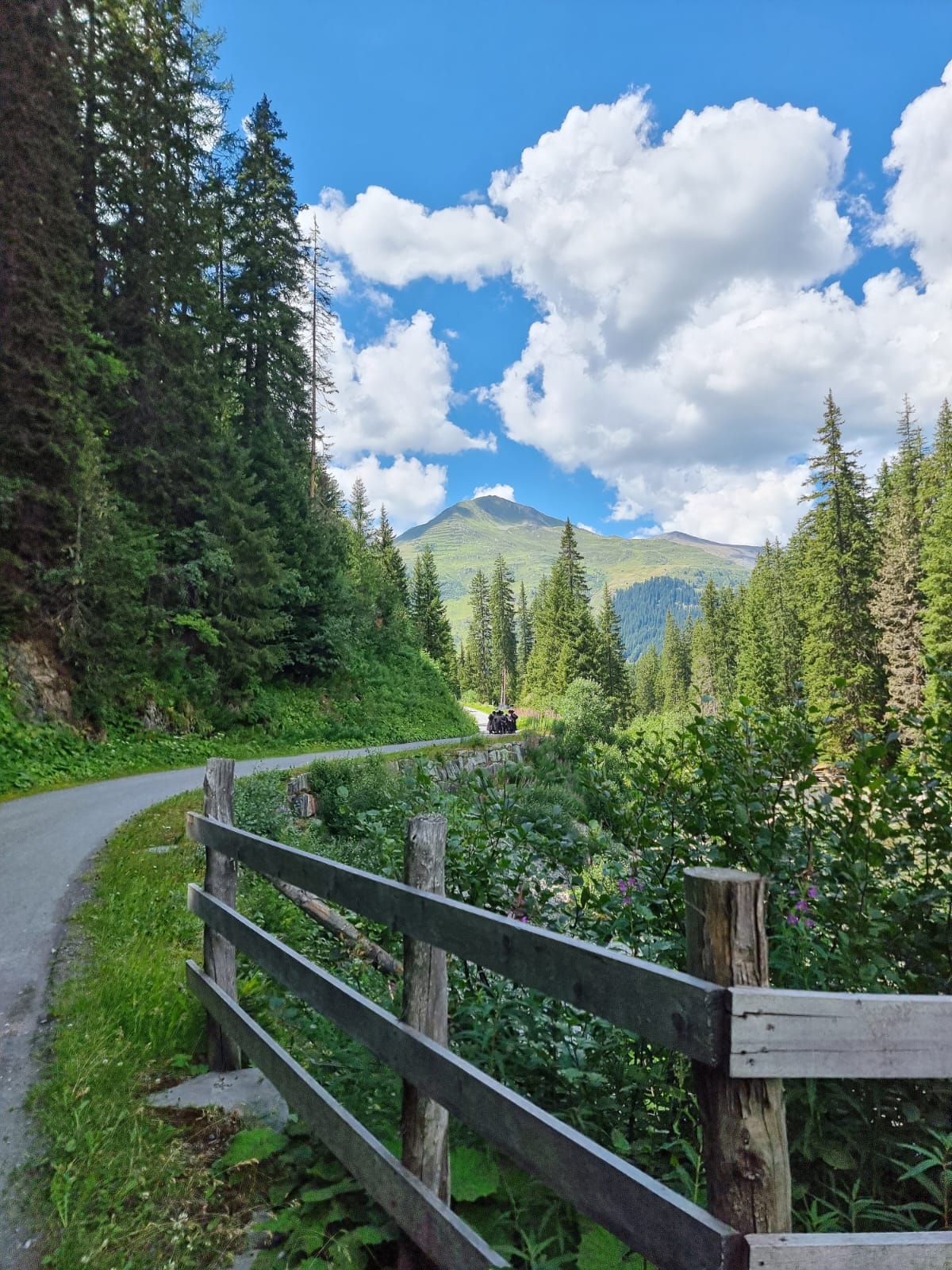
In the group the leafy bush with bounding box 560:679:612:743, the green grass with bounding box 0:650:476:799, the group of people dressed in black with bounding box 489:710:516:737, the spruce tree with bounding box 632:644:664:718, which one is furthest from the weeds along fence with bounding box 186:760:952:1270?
the spruce tree with bounding box 632:644:664:718

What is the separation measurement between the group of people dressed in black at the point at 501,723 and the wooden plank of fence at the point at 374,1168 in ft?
102

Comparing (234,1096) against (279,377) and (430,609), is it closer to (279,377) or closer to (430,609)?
(279,377)

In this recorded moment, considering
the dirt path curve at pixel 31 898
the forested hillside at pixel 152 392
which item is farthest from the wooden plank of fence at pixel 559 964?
the forested hillside at pixel 152 392

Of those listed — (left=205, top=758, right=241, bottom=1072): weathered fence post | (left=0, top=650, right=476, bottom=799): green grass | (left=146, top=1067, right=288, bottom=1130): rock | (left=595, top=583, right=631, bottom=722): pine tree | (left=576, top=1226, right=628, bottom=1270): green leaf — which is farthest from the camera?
(left=595, top=583, right=631, bottom=722): pine tree

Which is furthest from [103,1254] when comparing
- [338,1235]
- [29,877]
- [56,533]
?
[56,533]

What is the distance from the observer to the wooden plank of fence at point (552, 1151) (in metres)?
1.35

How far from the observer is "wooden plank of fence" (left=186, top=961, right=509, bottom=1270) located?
1988 mm

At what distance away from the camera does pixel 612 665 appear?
75.4 meters

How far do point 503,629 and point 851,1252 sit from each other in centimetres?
9667

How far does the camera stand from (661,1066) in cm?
255

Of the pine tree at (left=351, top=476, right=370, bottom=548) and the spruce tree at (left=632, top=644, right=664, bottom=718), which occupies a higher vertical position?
the pine tree at (left=351, top=476, right=370, bottom=548)

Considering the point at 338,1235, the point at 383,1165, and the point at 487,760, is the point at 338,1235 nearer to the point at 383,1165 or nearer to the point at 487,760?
the point at 383,1165

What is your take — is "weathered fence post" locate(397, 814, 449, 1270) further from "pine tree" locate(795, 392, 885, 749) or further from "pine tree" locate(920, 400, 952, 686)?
"pine tree" locate(795, 392, 885, 749)

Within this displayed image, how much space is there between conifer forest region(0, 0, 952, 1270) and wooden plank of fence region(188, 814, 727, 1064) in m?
0.06
